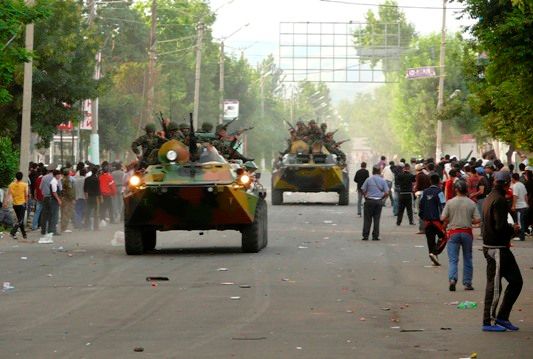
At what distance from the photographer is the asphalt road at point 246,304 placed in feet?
44.2

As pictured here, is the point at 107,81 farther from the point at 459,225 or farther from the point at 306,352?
the point at 306,352

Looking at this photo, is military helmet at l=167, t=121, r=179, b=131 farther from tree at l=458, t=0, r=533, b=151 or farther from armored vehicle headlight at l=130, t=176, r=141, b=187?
tree at l=458, t=0, r=533, b=151

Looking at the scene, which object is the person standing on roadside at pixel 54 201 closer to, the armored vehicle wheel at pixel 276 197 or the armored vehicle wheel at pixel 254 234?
the armored vehicle wheel at pixel 254 234

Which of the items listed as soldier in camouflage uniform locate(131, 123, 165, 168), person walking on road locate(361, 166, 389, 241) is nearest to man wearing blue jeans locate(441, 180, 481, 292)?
soldier in camouflage uniform locate(131, 123, 165, 168)

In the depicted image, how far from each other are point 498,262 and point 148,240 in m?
13.6

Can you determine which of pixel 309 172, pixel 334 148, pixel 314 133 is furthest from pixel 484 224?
pixel 314 133

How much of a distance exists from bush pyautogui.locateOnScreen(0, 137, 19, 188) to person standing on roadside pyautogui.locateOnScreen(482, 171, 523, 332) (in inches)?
1000

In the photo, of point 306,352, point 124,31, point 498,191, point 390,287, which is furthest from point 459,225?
point 124,31

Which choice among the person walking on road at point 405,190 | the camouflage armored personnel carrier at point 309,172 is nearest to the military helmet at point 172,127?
the person walking on road at point 405,190

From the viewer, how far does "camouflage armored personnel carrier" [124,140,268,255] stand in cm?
2575

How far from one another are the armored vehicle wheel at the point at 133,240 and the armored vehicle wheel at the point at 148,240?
0.89 m

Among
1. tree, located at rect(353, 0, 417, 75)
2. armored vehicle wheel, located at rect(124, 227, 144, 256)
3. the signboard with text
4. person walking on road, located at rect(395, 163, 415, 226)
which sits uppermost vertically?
tree, located at rect(353, 0, 417, 75)

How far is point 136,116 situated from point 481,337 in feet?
223

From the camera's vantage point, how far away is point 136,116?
8150 centimetres
